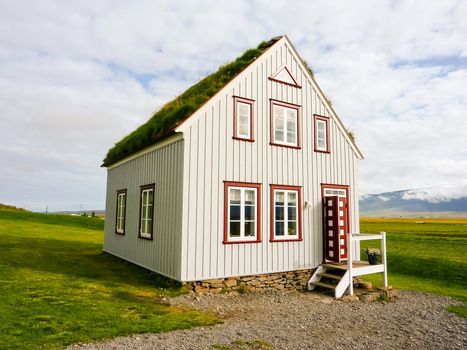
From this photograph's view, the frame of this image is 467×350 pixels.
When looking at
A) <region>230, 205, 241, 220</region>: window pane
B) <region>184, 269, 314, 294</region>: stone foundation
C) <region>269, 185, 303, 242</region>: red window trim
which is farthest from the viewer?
<region>269, 185, 303, 242</region>: red window trim

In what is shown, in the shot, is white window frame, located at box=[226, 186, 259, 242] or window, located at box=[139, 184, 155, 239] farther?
window, located at box=[139, 184, 155, 239]

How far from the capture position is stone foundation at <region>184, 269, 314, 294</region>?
1079cm

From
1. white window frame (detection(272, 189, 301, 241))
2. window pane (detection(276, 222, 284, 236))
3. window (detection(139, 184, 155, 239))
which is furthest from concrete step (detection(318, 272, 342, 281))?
window (detection(139, 184, 155, 239))

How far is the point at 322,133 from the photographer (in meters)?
14.5

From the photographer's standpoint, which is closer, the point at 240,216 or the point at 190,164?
the point at 190,164

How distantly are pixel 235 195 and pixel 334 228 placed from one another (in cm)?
456

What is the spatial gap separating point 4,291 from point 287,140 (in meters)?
10.4

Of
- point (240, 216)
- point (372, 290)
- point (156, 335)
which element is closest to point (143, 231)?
point (240, 216)

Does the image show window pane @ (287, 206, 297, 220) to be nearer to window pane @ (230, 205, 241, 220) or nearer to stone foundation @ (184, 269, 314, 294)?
stone foundation @ (184, 269, 314, 294)

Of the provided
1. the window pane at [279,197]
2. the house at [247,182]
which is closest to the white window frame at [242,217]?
the house at [247,182]

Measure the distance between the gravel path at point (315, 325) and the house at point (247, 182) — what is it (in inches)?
50.8

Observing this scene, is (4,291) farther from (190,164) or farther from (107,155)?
(107,155)

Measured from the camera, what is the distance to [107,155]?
19812 mm

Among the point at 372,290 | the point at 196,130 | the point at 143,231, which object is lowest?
the point at 372,290
